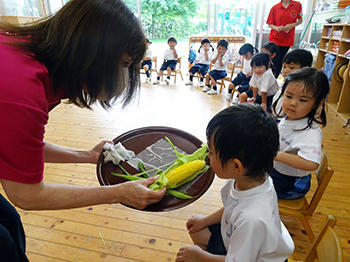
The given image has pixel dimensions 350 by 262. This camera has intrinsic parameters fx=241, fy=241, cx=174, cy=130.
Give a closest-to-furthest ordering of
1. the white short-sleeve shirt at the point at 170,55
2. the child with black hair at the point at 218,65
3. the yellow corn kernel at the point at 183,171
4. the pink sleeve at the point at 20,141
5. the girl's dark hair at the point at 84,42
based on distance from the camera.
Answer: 1. the pink sleeve at the point at 20,141
2. the girl's dark hair at the point at 84,42
3. the yellow corn kernel at the point at 183,171
4. the child with black hair at the point at 218,65
5. the white short-sleeve shirt at the point at 170,55

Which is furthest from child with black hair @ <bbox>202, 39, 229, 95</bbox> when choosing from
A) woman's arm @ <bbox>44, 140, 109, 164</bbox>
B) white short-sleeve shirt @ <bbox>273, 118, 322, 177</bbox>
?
woman's arm @ <bbox>44, 140, 109, 164</bbox>

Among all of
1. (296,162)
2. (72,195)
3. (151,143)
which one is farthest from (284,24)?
(72,195)

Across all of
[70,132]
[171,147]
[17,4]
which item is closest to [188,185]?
[171,147]

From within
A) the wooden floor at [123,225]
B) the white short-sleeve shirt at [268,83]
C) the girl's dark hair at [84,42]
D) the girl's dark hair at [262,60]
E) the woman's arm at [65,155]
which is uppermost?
the girl's dark hair at [84,42]

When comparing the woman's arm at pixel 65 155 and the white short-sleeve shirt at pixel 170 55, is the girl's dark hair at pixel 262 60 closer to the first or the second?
the woman's arm at pixel 65 155

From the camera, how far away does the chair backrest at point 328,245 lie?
826 millimetres

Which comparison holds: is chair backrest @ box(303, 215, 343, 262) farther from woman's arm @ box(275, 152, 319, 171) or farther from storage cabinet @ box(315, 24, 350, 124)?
storage cabinet @ box(315, 24, 350, 124)

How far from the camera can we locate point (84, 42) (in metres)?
0.80

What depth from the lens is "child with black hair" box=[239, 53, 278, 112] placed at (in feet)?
10.9

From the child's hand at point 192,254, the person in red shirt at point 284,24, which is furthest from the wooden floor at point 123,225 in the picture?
the person in red shirt at point 284,24

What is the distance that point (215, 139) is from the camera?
877 mm

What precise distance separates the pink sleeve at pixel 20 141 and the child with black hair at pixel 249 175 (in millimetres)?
581

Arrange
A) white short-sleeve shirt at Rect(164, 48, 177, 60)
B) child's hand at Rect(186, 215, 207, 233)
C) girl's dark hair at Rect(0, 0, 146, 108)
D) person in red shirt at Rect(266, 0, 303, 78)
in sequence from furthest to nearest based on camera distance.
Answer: white short-sleeve shirt at Rect(164, 48, 177, 60) → person in red shirt at Rect(266, 0, 303, 78) → child's hand at Rect(186, 215, 207, 233) → girl's dark hair at Rect(0, 0, 146, 108)

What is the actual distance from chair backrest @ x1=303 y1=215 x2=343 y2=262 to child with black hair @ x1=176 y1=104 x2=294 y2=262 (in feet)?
0.41
